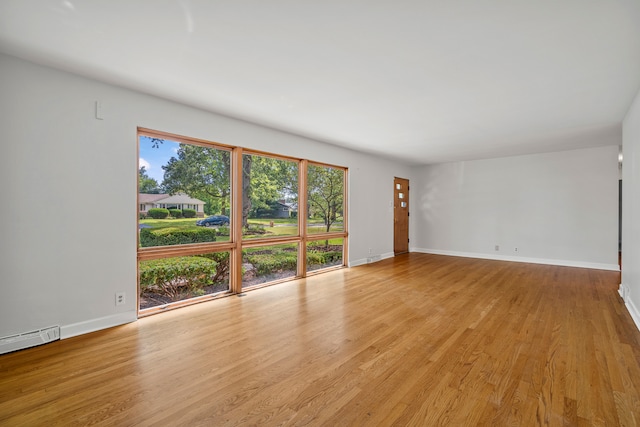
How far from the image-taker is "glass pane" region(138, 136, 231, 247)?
3.43m

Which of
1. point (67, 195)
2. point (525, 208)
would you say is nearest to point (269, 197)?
point (67, 195)

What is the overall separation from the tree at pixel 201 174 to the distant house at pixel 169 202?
67 millimetres

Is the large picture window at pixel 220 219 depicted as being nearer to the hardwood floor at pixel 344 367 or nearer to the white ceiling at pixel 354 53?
the hardwood floor at pixel 344 367

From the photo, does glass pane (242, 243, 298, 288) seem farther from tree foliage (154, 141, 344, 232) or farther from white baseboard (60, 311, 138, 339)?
white baseboard (60, 311, 138, 339)

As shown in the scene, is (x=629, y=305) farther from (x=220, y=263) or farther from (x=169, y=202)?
(x=169, y=202)

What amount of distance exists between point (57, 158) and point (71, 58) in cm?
91

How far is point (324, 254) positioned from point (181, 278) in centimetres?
279

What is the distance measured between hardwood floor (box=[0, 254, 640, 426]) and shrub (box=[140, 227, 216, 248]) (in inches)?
33.7

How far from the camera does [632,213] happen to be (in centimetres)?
347

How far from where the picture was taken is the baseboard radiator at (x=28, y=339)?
247 centimetres

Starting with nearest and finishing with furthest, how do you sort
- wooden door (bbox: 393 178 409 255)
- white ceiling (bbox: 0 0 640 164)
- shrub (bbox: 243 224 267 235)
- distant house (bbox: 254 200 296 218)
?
white ceiling (bbox: 0 0 640 164)
shrub (bbox: 243 224 267 235)
distant house (bbox: 254 200 296 218)
wooden door (bbox: 393 178 409 255)

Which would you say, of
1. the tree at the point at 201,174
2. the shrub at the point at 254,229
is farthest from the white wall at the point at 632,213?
the tree at the point at 201,174

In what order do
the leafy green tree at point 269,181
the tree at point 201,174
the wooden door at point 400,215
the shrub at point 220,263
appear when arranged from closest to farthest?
the tree at point 201,174 < the shrub at point 220,263 < the leafy green tree at point 269,181 < the wooden door at point 400,215

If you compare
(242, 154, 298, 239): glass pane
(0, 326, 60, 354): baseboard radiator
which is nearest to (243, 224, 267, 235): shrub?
(242, 154, 298, 239): glass pane
